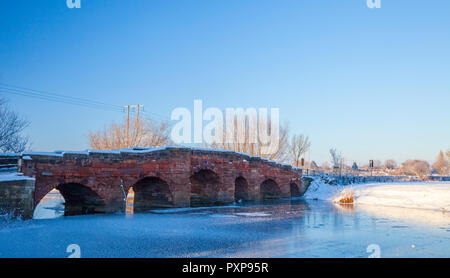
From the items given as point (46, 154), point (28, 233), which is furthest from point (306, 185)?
point (28, 233)

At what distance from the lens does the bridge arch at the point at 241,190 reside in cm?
2269

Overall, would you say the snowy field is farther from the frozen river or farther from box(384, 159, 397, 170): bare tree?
box(384, 159, 397, 170): bare tree

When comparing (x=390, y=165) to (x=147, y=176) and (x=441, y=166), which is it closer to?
(x=441, y=166)

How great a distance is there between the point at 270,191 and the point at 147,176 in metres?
12.3

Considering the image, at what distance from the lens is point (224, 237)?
30.6 feet

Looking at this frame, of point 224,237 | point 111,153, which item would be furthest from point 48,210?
point 224,237

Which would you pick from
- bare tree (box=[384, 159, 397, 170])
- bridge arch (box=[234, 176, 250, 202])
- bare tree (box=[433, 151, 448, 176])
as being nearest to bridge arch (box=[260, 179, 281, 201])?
bridge arch (box=[234, 176, 250, 202])

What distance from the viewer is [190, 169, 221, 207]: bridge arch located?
20141 mm

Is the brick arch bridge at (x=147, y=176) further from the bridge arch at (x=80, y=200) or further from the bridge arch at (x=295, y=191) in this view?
the bridge arch at (x=295, y=191)

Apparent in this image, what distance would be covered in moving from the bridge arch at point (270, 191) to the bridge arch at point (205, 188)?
6.73 m

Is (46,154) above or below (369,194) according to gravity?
above
